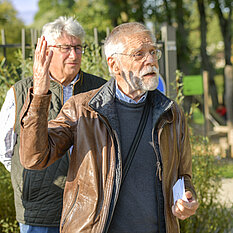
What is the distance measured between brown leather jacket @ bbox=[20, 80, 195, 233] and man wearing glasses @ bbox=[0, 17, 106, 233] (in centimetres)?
63

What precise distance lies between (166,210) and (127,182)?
24cm

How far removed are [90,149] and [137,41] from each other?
2.05ft

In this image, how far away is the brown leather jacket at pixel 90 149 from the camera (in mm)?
1873

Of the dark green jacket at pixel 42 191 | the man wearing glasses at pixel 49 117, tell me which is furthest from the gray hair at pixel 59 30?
the dark green jacket at pixel 42 191

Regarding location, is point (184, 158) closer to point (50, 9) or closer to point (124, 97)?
point (124, 97)

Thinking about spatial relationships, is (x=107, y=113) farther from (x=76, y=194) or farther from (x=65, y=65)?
(x=65, y=65)

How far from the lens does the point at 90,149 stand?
2.03 metres

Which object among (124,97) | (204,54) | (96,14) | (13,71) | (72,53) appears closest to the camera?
(124,97)

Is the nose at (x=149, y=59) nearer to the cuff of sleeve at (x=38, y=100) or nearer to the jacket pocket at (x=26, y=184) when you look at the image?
the cuff of sleeve at (x=38, y=100)

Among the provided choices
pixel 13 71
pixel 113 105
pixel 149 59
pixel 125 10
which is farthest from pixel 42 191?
pixel 125 10

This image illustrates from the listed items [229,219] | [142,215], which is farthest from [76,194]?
[229,219]

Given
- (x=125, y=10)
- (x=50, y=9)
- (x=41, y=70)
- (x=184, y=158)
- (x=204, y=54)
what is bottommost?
(x=184, y=158)

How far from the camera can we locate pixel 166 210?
2016 millimetres

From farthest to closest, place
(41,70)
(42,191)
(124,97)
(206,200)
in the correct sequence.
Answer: (206,200) → (42,191) → (124,97) → (41,70)
